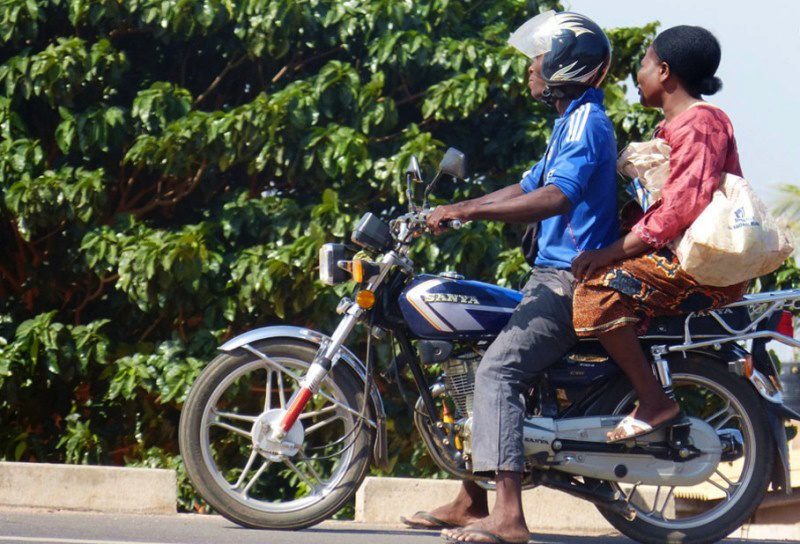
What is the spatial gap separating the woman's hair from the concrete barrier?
2.84 m

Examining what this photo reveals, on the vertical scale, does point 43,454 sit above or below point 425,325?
below

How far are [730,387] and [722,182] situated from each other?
877 millimetres

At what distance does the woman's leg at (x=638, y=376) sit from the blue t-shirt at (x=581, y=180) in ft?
1.12

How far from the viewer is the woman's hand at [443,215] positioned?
4758mm

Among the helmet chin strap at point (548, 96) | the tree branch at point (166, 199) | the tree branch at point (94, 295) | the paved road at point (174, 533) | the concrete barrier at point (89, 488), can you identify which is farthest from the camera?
the tree branch at point (166, 199)

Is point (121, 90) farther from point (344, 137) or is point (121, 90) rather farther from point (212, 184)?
point (344, 137)

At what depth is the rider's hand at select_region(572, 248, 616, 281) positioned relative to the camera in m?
4.81

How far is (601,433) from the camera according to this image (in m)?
5.00

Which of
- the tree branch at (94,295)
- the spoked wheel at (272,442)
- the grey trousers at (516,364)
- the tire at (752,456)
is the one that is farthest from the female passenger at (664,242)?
the tree branch at (94,295)

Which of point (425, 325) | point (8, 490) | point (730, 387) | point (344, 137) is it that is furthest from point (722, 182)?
point (8, 490)

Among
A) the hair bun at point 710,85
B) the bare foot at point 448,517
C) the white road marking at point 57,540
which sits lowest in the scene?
the bare foot at point 448,517

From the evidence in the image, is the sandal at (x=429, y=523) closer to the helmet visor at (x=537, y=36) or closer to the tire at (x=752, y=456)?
the tire at (x=752, y=456)

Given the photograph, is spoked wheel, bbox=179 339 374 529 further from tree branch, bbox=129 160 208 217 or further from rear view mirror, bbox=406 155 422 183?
tree branch, bbox=129 160 208 217

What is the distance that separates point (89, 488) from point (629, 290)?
2685 millimetres
